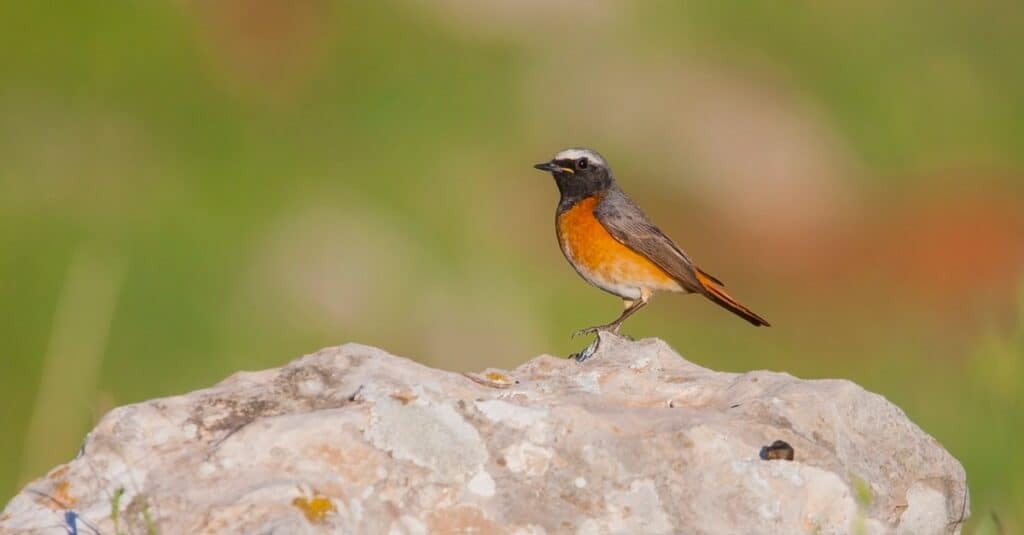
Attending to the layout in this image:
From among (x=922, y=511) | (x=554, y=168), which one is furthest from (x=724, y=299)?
(x=922, y=511)

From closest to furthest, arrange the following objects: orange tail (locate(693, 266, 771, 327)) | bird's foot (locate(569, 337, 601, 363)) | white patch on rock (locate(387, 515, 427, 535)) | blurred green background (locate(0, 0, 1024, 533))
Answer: white patch on rock (locate(387, 515, 427, 535)) < bird's foot (locate(569, 337, 601, 363)) < orange tail (locate(693, 266, 771, 327)) < blurred green background (locate(0, 0, 1024, 533))

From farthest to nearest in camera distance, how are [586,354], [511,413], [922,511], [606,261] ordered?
[606,261], [586,354], [922,511], [511,413]

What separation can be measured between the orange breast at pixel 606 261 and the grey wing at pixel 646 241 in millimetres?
38

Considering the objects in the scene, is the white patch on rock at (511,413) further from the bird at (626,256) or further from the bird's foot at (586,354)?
the bird at (626,256)

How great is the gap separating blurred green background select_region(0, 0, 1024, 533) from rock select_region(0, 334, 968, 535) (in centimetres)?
592

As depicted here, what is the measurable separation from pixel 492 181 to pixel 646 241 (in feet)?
28.6

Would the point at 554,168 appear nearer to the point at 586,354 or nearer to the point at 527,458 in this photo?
the point at 586,354

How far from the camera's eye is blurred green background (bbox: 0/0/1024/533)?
14227 millimetres

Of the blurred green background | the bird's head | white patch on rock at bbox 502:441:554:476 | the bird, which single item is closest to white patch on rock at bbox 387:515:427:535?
white patch on rock at bbox 502:441:554:476

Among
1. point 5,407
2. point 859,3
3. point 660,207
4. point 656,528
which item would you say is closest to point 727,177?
point 660,207

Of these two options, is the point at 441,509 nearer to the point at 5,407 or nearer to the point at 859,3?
the point at 5,407

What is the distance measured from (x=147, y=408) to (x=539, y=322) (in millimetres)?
10284

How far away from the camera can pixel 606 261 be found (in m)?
9.08

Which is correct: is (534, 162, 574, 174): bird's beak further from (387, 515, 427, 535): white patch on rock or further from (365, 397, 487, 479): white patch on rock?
(387, 515, 427, 535): white patch on rock
